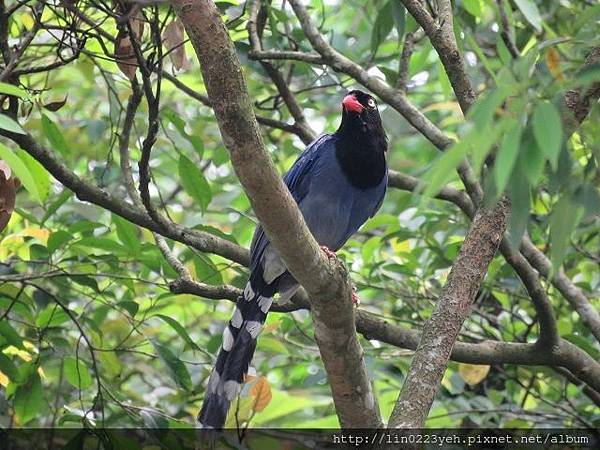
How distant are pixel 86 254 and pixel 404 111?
161 centimetres

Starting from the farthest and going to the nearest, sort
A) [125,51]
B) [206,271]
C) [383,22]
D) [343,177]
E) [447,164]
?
[343,177]
[383,22]
[206,271]
[125,51]
[447,164]

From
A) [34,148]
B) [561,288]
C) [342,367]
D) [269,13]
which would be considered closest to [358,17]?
[269,13]

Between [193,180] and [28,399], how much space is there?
3.92ft

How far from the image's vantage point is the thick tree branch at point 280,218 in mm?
2588

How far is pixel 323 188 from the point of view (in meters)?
4.66

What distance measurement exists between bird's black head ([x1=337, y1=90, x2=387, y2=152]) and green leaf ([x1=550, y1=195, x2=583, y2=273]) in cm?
267

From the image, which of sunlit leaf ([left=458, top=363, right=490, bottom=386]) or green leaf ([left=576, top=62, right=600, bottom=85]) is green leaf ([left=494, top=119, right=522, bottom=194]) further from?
sunlit leaf ([left=458, top=363, right=490, bottom=386])

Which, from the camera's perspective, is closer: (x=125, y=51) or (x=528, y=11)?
(x=528, y=11)

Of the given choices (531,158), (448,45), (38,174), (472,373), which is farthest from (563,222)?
(472,373)

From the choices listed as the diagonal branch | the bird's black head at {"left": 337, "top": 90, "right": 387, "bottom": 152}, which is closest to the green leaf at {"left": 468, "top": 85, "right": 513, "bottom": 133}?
the diagonal branch

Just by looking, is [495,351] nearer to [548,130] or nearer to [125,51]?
[125,51]

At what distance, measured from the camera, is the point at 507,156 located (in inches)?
71.4

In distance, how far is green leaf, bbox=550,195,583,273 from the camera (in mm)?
2051

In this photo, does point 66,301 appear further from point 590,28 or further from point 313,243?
point 590,28
